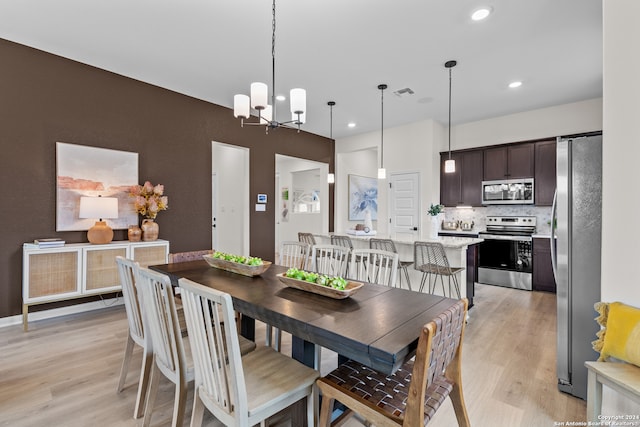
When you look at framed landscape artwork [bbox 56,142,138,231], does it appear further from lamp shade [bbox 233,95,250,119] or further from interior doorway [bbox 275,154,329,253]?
interior doorway [bbox 275,154,329,253]

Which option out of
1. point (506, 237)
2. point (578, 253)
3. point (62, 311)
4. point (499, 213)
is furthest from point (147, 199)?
point (499, 213)

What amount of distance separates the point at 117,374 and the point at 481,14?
166 inches

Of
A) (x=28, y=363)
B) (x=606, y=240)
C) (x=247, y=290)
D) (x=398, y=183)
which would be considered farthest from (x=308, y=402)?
(x=398, y=183)

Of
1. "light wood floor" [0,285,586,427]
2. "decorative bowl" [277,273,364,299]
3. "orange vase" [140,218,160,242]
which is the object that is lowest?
"light wood floor" [0,285,586,427]

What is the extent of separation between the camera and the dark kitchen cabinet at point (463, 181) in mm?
5508

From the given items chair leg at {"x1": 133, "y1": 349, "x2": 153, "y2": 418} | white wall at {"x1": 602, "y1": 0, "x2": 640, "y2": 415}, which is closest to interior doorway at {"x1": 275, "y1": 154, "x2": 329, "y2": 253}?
chair leg at {"x1": 133, "y1": 349, "x2": 153, "y2": 418}

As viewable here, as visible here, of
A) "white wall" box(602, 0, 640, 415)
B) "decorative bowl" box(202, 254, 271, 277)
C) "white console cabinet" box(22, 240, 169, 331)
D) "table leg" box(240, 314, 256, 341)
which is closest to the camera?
"white wall" box(602, 0, 640, 415)

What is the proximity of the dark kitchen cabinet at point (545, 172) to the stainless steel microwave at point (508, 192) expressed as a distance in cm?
11

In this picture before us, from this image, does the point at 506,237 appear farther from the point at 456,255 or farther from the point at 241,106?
the point at 241,106

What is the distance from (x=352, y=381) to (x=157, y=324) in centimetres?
102

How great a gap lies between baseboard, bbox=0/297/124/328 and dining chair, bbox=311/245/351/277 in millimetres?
2855

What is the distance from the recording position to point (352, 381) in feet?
4.50

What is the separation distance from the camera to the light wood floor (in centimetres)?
181

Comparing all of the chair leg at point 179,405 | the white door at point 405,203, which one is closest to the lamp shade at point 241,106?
the chair leg at point 179,405
